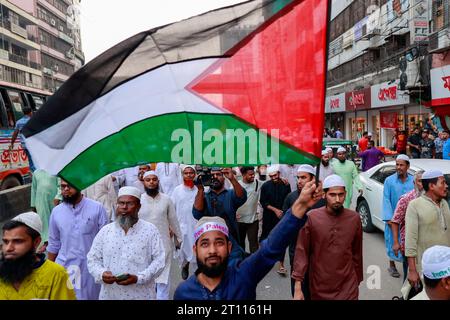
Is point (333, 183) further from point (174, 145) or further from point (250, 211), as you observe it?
point (250, 211)

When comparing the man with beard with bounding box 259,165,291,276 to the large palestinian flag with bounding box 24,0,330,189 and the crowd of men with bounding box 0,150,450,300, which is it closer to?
the crowd of men with bounding box 0,150,450,300

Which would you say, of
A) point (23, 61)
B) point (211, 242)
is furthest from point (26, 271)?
point (23, 61)

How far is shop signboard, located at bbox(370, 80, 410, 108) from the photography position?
22720mm

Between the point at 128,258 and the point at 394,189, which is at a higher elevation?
the point at 394,189

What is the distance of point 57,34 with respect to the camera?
5800 cm

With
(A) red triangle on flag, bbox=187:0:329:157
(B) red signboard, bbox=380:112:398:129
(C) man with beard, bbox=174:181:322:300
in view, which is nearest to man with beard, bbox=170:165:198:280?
(A) red triangle on flag, bbox=187:0:329:157

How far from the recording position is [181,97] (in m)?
3.26

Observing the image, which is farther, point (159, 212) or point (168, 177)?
point (168, 177)

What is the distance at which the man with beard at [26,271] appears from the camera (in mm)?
2855

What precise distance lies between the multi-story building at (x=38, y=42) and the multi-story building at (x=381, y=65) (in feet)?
84.3

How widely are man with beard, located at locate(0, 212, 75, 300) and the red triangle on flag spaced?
1603mm

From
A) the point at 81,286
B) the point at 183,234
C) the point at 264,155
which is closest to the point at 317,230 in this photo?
the point at 264,155

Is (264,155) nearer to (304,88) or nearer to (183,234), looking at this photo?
(304,88)

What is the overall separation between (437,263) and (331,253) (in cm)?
112
